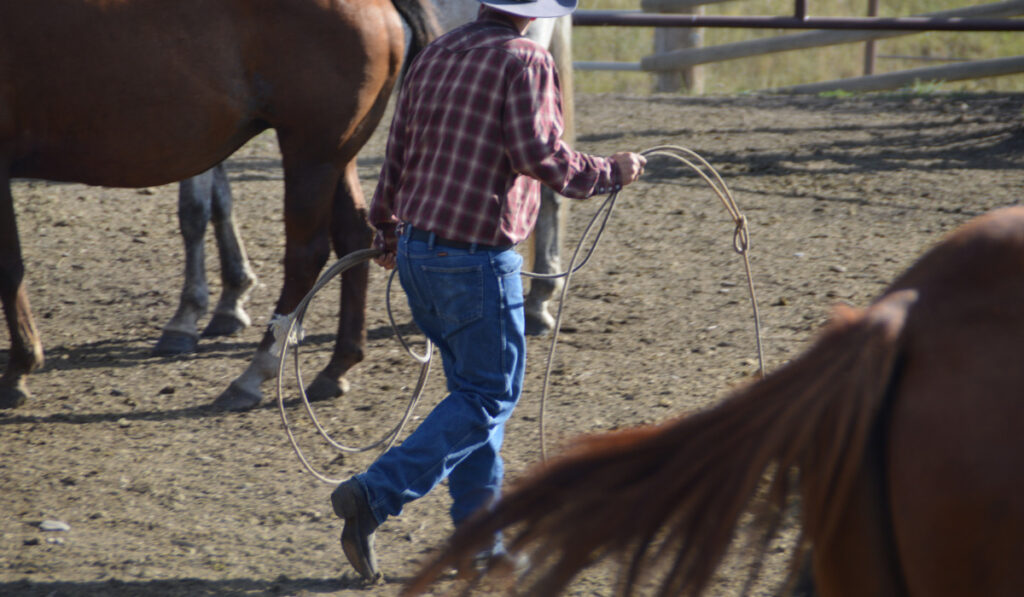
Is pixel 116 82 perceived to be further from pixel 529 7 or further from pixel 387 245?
pixel 529 7

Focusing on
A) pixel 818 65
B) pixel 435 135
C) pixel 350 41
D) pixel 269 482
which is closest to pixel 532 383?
pixel 269 482

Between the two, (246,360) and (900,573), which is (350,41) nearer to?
(246,360)

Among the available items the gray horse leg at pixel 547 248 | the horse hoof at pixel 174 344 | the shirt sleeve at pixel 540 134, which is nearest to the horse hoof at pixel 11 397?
the horse hoof at pixel 174 344

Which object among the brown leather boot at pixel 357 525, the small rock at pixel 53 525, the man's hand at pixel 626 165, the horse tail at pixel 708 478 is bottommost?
the small rock at pixel 53 525

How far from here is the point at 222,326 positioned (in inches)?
192

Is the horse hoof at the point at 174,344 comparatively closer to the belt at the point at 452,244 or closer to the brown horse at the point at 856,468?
the belt at the point at 452,244

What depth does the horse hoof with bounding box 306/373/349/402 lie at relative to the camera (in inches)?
161

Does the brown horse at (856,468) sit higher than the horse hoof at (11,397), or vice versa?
the brown horse at (856,468)

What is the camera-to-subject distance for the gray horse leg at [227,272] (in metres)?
4.88

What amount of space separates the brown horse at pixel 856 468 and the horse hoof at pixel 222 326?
12.4ft

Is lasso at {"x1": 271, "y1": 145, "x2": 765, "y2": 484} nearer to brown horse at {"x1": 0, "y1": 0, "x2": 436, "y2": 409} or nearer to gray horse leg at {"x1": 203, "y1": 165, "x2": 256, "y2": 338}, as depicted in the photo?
brown horse at {"x1": 0, "y1": 0, "x2": 436, "y2": 409}

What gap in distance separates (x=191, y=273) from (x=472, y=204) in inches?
108

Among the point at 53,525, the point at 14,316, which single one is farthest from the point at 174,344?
the point at 53,525

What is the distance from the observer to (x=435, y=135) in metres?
2.46
